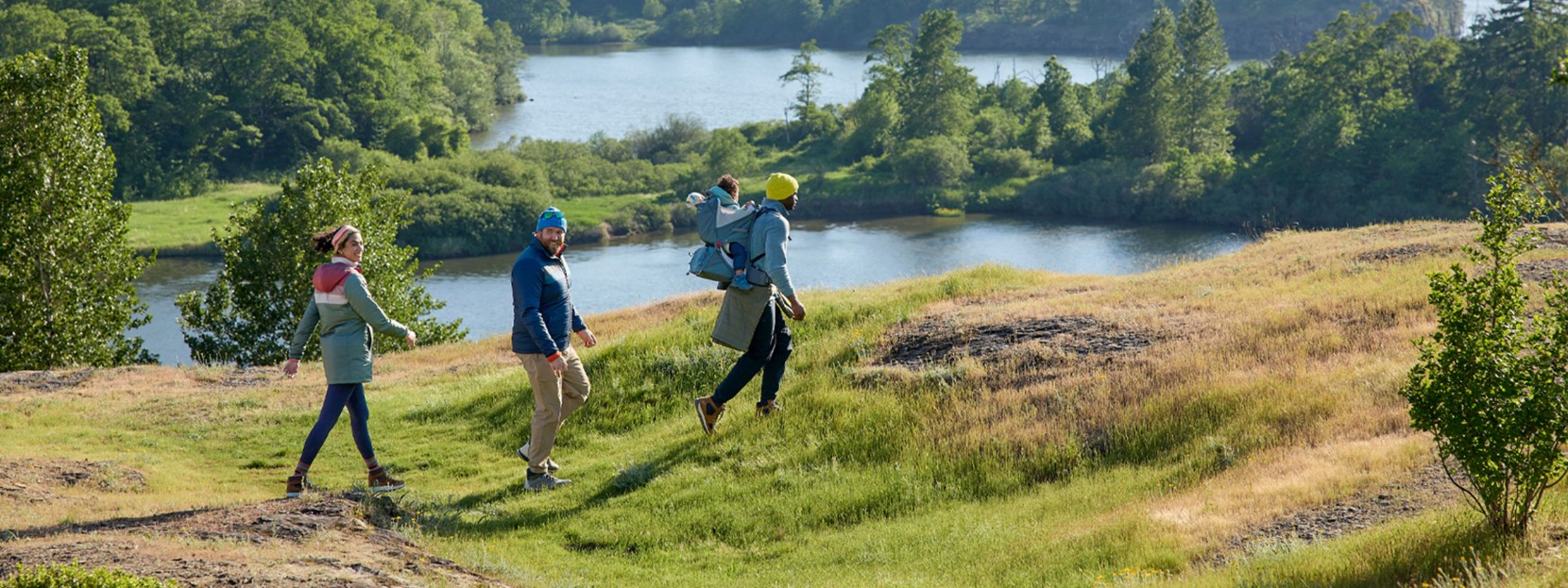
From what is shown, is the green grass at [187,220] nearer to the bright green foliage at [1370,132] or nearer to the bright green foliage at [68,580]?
the bright green foliage at [1370,132]

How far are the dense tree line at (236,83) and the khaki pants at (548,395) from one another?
9687 cm

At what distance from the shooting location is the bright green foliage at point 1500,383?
23.4ft

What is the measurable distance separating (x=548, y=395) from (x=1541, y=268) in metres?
12.1

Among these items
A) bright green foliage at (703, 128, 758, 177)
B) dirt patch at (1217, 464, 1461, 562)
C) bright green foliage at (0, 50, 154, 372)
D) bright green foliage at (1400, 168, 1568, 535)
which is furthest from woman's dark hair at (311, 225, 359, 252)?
bright green foliage at (703, 128, 758, 177)

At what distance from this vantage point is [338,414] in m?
11.0

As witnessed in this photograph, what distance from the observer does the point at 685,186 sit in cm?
10594

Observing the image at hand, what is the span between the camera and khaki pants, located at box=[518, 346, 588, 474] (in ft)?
37.2

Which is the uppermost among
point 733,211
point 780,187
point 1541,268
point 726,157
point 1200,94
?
point 780,187

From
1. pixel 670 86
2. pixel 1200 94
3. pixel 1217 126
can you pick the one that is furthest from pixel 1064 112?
pixel 670 86

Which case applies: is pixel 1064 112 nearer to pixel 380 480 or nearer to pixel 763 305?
pixel 763 305

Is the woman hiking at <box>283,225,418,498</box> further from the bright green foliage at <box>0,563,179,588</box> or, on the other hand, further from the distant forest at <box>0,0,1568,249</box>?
the distant forest at <box>0,0,1568,249</box>

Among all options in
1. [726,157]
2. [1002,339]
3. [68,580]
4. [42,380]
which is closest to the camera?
[68,580]

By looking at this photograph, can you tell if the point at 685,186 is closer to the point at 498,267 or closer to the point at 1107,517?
the point at 498,267

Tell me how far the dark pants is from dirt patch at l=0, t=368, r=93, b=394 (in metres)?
13.0
